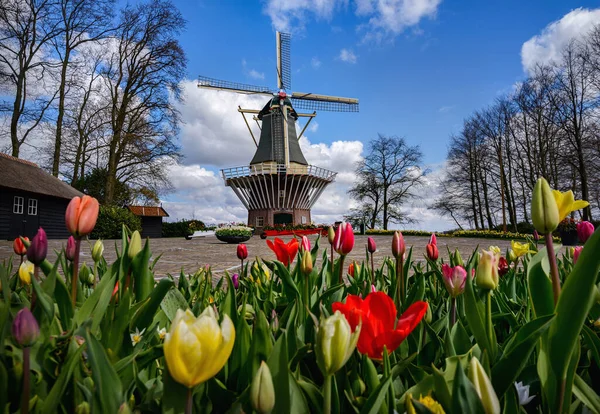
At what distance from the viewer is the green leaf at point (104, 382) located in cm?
55

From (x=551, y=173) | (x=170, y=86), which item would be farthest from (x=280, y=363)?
(x=551, y=173)

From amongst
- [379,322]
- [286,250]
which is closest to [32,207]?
[286,250]

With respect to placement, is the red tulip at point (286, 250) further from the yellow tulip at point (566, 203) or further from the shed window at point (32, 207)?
the shed window at point (32, 207)

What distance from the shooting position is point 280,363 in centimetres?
58

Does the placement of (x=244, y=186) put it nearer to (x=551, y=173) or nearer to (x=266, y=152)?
(x=266, y=152)

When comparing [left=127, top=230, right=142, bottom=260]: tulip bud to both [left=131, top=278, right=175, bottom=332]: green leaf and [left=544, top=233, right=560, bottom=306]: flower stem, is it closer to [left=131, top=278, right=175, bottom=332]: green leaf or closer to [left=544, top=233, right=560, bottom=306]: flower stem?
[left=131, top=278, right=175, bottom=332]: green leaf

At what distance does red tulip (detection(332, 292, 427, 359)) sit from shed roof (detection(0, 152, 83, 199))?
1927 cm

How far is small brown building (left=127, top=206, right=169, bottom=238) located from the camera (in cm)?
3025

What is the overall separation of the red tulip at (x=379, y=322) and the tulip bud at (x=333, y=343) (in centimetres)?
15

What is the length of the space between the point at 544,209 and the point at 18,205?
2122 cm

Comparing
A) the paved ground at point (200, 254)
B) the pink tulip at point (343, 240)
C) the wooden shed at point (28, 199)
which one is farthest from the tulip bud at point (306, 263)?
the wooden shed at point (28, 199)

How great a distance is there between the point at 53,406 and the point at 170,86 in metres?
22.1

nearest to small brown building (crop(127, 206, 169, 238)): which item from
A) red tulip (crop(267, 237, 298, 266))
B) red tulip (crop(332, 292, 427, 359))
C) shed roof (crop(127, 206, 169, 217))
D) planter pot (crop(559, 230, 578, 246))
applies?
shed roof (crop(127, 206, 169, 217))

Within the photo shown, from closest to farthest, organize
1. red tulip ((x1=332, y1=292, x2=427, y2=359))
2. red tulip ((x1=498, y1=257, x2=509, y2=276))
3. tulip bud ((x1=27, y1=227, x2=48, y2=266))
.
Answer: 1. red tulip ((x1=332, y1=292, x2=427, y2=359))
2. tulip bud ((x1=27, y1=227, x2=48, y2=266))
3. red tulip ((x1=498, y1=257, x2=509, y2=276))
